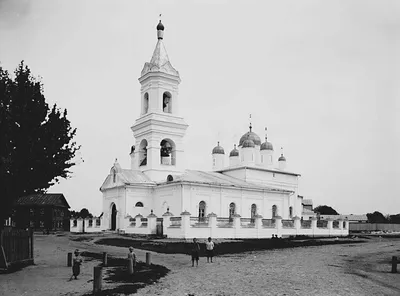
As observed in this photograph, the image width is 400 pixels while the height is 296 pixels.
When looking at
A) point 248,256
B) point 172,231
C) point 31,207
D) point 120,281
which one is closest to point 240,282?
point 120,281

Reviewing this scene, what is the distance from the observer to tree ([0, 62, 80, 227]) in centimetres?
1844

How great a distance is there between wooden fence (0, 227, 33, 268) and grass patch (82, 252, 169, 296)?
3.57 m

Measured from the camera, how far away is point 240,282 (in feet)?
52.4

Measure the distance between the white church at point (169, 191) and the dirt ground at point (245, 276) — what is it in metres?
12.5

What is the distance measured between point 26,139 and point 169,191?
22036 mm

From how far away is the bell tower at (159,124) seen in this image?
4253 cm

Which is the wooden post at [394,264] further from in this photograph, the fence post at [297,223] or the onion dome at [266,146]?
the onion dome at [266,146]

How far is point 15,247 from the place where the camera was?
19453 millimetres

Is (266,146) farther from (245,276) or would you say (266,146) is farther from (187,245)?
(245,276)

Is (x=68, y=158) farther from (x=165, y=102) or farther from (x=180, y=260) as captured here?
(x=165, y=102)

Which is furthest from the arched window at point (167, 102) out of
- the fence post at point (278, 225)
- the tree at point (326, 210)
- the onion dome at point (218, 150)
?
the tree at point (326, 210)

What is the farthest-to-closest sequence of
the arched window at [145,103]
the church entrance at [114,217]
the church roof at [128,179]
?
1. the arched window at [145,103]
2. the church entrance at [114,217]
3. the church roof at [128,179]

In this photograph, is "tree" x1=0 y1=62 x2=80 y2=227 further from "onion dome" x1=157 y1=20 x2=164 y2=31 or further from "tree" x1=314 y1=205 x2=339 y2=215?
"tree" x1=314 y1=205 x2=339 y2=215

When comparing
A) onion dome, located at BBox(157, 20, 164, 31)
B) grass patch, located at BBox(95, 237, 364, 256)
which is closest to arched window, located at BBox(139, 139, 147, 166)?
onion dome, located at BBox(157, 20, 164, 31)
